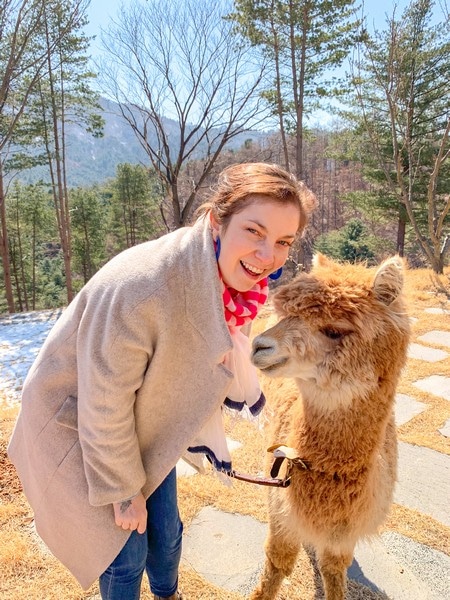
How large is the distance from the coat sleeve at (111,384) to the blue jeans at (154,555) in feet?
0.81

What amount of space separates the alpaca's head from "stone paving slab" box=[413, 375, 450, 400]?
8.59ft

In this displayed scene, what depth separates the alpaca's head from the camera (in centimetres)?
143

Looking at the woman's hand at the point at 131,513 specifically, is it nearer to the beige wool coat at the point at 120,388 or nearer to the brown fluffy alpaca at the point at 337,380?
the beige wool coat at the point at 120,388

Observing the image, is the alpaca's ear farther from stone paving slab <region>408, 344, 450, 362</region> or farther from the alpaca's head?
stone paving slab <region>408, 344, 450, 362</region>

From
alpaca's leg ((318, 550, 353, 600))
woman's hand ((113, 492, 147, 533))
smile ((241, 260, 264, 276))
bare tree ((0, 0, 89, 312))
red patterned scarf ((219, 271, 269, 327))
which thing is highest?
bare tree ((0, 0, 89, 312))

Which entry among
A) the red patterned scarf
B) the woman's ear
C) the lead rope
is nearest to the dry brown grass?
the lead rope

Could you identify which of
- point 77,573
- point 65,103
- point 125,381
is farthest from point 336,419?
point 65,103

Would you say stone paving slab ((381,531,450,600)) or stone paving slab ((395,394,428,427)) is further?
stone paving slab ((395,394,428,427))

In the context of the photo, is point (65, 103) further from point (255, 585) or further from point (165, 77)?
point (255, 585)

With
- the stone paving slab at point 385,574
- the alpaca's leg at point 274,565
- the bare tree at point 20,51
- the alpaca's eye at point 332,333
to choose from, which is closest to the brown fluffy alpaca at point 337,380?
the alpaca's eye at point 332,333

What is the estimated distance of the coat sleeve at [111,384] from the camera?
1014 millimetres

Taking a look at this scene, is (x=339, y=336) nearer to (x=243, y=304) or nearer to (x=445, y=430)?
(x=243, y=304)

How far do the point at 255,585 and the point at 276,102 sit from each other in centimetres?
1212

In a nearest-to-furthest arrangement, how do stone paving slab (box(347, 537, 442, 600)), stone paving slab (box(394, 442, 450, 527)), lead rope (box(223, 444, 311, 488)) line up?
1. lead rope (box(223, 444, 311, 488))
2. stone paving slab (box(347, 537, 442, 600))
3. stone paving slab (box(394, 442, 450, 527))
